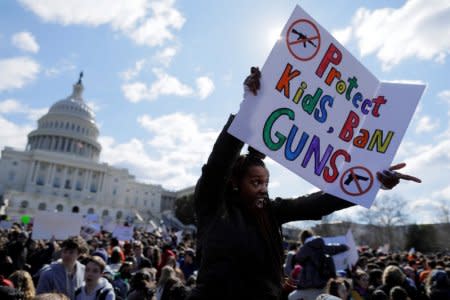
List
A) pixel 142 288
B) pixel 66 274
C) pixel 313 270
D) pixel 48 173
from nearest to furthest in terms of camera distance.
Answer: pixel 142 288
pixel 66 274
pixel 313 270
pixel 48 173

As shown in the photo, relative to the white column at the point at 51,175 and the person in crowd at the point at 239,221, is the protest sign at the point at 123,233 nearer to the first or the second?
the person in crowd at the point at 239,221

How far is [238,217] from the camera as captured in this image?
1.83 metres

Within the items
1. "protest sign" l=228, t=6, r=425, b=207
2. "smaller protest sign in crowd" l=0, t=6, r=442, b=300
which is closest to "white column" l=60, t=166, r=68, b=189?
"smaller protest sign in crowd" l=0, t=6, r=442, b=300

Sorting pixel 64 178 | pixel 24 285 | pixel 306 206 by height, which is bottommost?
pixel 64 178

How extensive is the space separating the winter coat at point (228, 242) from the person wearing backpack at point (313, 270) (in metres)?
3.50

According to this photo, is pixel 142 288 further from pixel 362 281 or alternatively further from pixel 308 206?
pixel 362 281

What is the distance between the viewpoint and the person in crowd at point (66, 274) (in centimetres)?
475

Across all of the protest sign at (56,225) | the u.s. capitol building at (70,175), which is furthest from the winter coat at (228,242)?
the u.s. capitol building at (70,175)

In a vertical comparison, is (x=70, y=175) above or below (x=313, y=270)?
below

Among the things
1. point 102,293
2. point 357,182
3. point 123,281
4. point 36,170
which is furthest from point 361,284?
point 36,170

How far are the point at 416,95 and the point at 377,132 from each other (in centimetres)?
39

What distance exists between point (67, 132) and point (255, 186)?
90643 millimetres

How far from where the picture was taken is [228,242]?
171 cm

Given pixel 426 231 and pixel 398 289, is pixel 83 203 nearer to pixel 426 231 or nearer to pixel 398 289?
pixel 426 231
